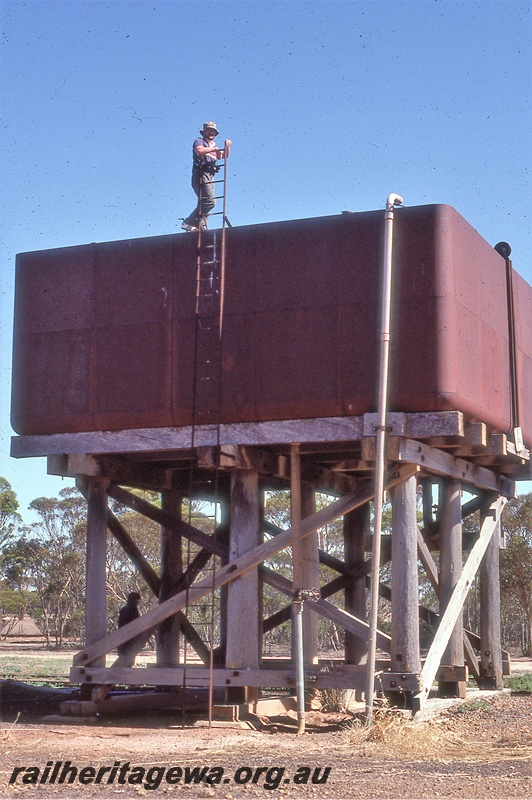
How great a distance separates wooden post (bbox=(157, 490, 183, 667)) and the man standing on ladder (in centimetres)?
480

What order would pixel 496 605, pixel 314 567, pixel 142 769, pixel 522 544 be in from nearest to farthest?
1. pixel 142 769
2. pixel 314 567
3. pixel 496 605
4. pixel 522 544

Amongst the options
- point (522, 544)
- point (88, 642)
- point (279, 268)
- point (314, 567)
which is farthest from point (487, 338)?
point (522, 544)

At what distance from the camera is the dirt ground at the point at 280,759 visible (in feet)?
28.8

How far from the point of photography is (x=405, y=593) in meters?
13.6

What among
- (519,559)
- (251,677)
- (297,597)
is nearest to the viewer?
(297,597)

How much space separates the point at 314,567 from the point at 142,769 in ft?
24.7

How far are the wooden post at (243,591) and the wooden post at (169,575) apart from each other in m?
3.17

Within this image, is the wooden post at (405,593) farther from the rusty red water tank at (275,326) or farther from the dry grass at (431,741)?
the rusty red water tank at (275,326)

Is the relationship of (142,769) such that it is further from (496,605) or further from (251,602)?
(496,605)

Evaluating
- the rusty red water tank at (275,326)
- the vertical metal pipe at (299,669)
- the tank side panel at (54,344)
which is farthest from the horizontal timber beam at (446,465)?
the tank side panel at (54,344)

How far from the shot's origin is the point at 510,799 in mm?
8344

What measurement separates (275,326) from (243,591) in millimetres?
3305

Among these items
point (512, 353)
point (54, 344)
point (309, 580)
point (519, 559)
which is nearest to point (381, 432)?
point (512, 353)

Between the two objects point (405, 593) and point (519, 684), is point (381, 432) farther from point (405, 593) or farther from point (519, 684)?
point (519, 684)
